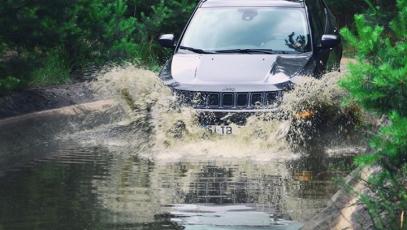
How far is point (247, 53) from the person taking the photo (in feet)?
39.2

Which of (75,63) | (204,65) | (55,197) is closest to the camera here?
(55,197)

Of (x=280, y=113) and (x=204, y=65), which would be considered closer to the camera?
(x=280, y=113)

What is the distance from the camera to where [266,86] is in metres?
10.9

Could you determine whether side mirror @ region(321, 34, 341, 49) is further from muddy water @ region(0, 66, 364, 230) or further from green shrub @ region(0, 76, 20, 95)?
green shrub @ region(0, 76, 20, 95)

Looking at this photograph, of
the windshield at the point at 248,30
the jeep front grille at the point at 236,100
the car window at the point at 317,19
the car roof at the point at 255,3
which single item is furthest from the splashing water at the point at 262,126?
the car roof at the point at 255,3

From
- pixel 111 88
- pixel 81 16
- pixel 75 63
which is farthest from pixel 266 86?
pixel 75 63

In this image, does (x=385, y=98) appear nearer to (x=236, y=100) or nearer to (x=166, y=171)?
(x=166, y=171)

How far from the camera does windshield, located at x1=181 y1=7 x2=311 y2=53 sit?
12258 mm

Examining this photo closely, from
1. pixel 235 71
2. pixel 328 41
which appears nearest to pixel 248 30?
pixel 328 41

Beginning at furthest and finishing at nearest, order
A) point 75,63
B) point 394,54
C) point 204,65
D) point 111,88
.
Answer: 1. point 75,63
2. point 111,88
3. point 204,65
4. point 394,54

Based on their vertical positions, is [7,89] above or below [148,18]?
above

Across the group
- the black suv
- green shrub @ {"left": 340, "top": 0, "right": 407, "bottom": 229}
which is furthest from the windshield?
green shrub @ {"left": 340, "top": 0, "right": 407, "bottom": 229}

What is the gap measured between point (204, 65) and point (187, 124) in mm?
956

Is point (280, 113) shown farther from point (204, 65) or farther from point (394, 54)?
point (394, 54)
